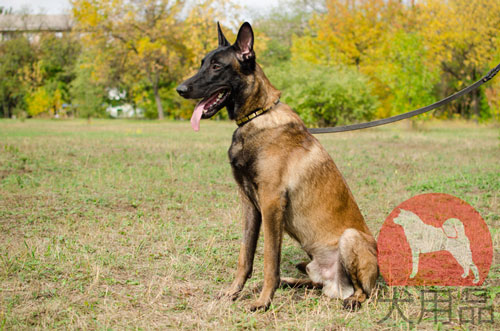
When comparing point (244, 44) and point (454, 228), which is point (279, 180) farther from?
point (454, 228)

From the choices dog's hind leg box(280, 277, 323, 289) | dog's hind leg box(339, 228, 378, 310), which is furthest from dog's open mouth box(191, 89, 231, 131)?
dog's hind leg box(280, 277, 323, 289)

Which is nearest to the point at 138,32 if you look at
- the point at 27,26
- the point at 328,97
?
the point at 328,97

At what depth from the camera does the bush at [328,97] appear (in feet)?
69.9

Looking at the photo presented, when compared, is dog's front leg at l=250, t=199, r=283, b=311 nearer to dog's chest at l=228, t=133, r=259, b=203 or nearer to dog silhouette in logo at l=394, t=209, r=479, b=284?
dog's chest at l=228, t=133, r=259, b=203

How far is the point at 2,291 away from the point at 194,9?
32306 millimetres

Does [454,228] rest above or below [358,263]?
below

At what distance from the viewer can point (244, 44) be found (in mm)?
3346

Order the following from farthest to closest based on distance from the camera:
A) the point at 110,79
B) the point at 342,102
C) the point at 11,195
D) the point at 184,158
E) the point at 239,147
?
the point at 110,79 < the point at 342,102 < the point at 184,158 < the point at 11,195 < the point at 239,147

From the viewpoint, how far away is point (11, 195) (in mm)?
6895

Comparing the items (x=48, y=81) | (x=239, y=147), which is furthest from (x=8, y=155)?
Answer: (x=48, y=81)

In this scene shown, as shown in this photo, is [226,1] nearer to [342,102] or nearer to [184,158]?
[342,102]

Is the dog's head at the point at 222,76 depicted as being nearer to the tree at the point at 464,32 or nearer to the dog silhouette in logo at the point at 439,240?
the dog silhouette in logo at the point at 439,240

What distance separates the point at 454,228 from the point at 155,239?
393 centimetres

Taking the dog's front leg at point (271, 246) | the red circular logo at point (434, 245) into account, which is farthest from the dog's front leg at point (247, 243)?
the red circular logo at point (434, 245)
